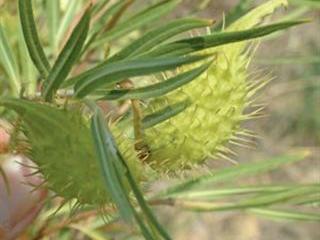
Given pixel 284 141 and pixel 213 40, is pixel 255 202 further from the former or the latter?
pixel 284 141

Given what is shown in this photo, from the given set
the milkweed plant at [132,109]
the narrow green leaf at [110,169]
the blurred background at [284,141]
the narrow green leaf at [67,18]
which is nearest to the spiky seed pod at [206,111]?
the milkweed plant at [132,109]

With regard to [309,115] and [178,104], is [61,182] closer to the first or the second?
[178,104]

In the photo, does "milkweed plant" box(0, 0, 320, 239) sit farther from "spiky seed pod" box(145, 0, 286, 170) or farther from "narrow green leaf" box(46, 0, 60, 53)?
"narrow green leaf" box(46, 0, 60, 53)

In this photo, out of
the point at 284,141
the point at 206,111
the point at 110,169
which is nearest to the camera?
the point at 110,169

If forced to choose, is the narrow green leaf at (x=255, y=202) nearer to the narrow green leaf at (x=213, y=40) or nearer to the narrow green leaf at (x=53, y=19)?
the narrow green leaf at (x=53, y=19)

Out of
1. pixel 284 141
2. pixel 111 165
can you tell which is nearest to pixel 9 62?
pixel 111 165

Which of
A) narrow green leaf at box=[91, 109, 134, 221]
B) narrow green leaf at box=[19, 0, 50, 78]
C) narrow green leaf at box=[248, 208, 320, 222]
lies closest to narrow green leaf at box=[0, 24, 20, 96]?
narrow green leaf at box=[19, 0, 50, 78]

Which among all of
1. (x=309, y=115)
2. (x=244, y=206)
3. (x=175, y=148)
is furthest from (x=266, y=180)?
(x=175, y=148)
